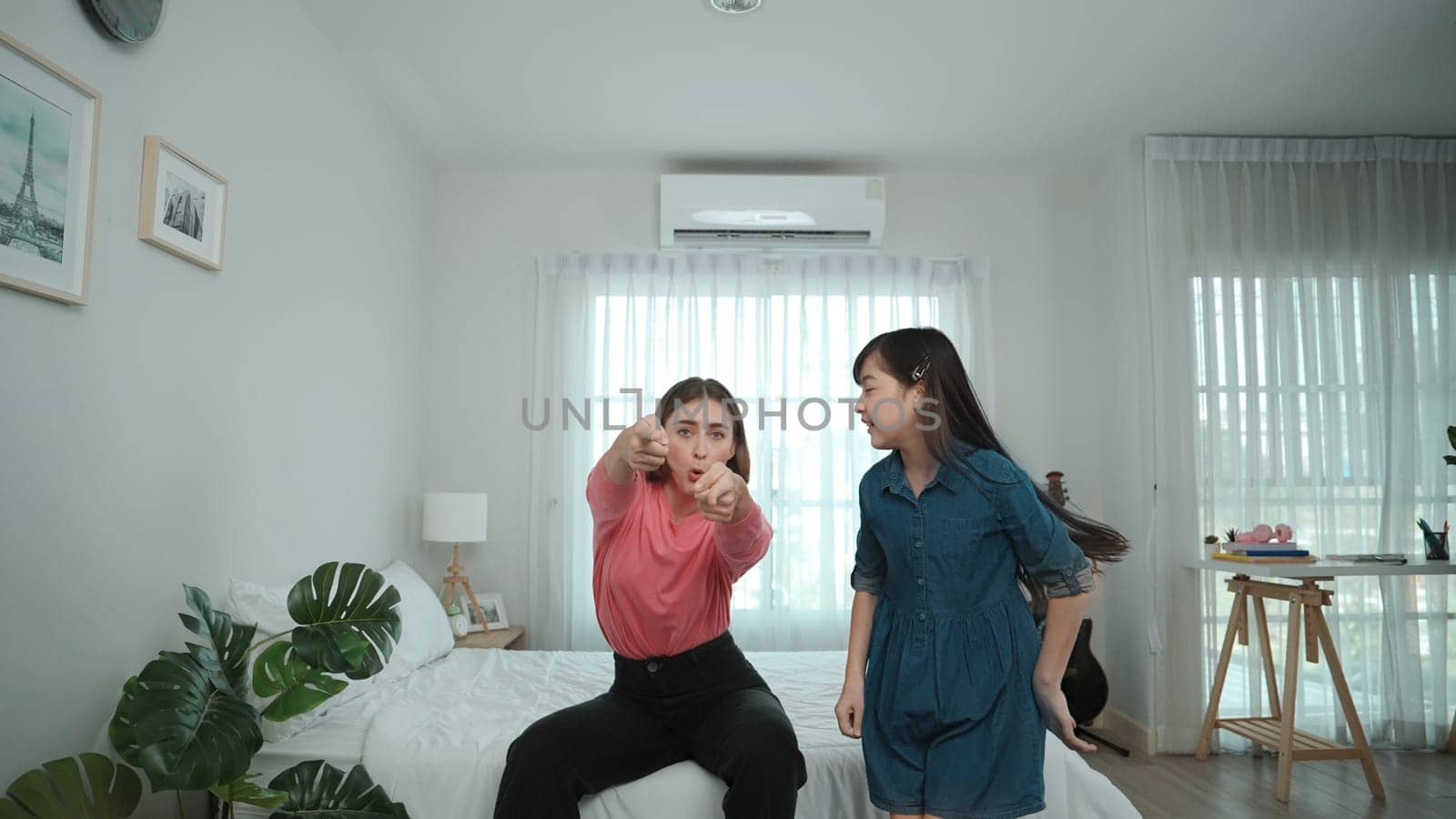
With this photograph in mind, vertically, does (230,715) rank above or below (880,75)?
below

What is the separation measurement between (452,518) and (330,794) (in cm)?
189

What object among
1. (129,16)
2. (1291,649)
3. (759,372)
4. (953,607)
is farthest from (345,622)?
(1291,649)

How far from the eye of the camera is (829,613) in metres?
4.16

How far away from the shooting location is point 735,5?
2.85 m

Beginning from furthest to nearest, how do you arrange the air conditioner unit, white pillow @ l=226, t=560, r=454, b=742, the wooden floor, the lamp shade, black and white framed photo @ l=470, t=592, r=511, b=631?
the air conditioner unit → black and white framed photo @ l=470, t=592, r=511, b=631 → the lamp shade → the wooden floor → white pillow @ l=226, t=560, r=454, b=742

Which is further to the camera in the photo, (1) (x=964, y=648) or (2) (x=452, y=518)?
(2) (x=452, y=518)

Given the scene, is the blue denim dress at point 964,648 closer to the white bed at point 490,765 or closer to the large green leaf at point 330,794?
the white bed at point 490,765

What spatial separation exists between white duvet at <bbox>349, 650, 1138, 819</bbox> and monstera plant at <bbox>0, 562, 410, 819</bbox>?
167 millimetres

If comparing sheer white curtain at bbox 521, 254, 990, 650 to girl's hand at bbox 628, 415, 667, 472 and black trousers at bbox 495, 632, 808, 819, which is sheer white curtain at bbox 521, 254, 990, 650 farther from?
girl's hand at bbox 628, 415, 667, 472

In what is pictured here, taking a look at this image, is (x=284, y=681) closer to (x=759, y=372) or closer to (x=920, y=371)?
(x=920, y=371)

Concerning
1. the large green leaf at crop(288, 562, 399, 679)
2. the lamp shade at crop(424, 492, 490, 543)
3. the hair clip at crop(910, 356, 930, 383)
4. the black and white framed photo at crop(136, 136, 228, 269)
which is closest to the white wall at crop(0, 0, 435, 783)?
the black and white framed photo at crop(136, 136, 228, 269)

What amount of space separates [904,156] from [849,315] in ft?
2.57

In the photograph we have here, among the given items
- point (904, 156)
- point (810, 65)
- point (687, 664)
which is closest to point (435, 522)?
point (687, 664)

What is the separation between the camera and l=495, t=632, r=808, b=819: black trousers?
1787mm
